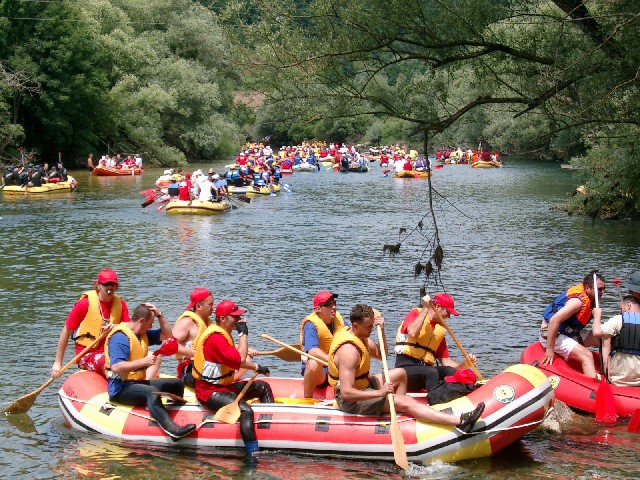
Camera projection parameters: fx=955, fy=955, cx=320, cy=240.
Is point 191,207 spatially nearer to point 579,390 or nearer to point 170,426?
point 579,390

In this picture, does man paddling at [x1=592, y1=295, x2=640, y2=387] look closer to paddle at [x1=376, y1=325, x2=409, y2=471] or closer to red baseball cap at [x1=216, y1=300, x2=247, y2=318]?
paddle at [x1=376, y1=325, x2=409, y2=471]

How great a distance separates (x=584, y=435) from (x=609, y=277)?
27.9 feet

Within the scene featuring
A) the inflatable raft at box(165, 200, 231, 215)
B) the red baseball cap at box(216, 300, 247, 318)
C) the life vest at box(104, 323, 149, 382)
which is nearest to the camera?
the red baseball cap at box(216, 300, 247, 318)

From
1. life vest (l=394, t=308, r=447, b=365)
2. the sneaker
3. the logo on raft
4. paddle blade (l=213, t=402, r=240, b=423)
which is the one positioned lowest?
paddle blade (l=213, t=402, r=240, b=423)

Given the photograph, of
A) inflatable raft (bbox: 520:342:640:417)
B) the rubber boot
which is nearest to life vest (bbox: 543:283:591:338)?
inflatable raft (bbox: 520:342:640:417)

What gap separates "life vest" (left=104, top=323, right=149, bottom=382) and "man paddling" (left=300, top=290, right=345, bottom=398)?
1.54 m

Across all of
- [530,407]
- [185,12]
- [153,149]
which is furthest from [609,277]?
[185,12]

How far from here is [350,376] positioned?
803cm

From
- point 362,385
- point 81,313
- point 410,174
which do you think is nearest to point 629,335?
point 362,385

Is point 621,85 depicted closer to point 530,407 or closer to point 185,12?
point 530,407

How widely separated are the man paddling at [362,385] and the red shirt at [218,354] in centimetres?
86

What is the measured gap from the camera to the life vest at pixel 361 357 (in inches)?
315

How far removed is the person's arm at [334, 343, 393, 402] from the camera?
7.96 meters

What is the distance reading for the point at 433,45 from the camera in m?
11.3
